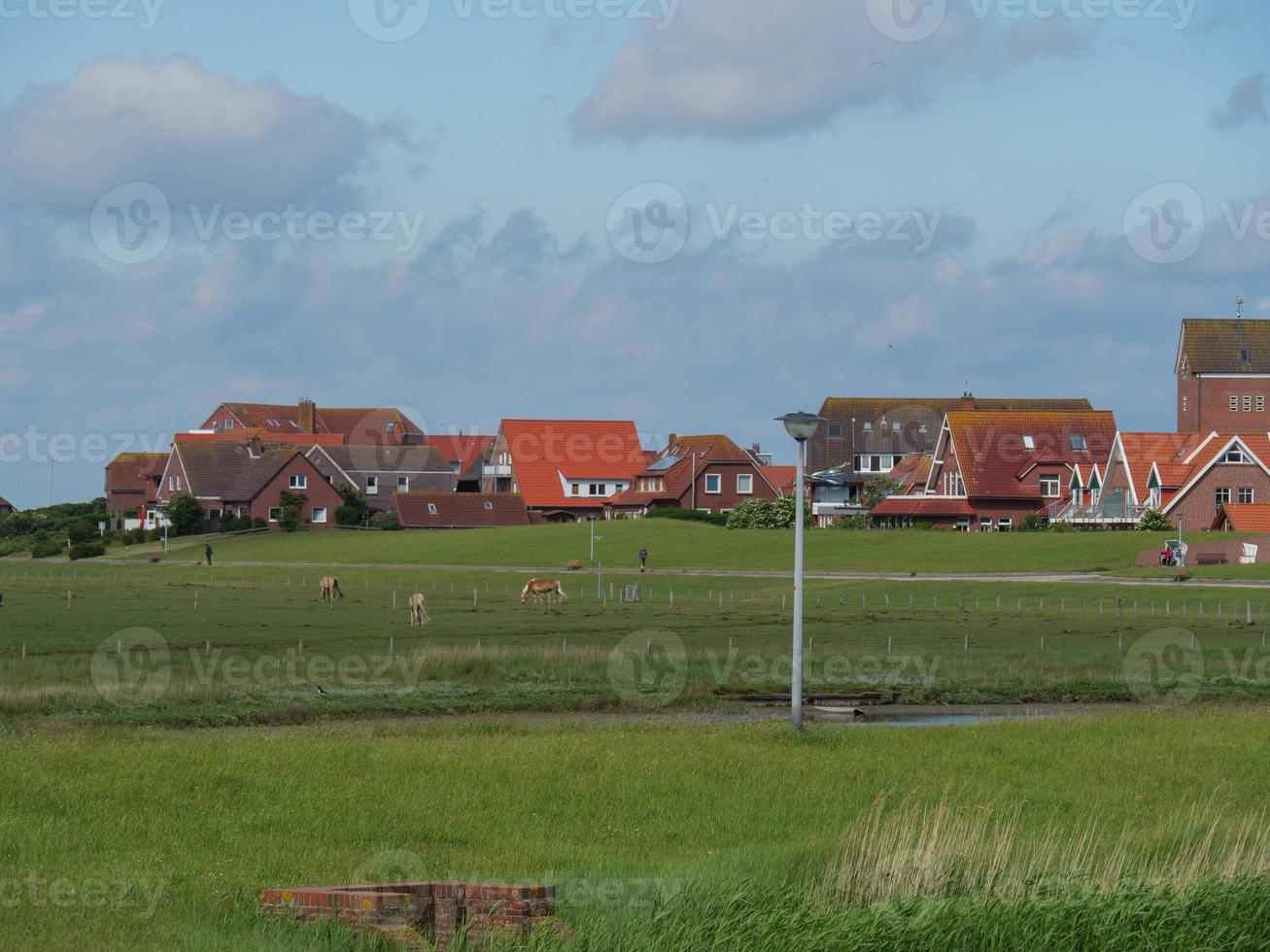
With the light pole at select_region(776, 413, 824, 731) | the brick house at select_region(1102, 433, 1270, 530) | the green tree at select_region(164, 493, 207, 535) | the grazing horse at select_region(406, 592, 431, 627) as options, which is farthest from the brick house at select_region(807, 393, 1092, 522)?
the light pole at select_region(776, 413, 824, 731)

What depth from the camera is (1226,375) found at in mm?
127062

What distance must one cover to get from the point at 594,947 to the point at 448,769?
1017cm

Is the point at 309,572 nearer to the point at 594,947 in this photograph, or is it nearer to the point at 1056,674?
the point at 1056,674

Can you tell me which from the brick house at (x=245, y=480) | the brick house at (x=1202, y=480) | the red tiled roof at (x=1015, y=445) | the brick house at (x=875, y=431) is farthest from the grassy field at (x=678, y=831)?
the brick house at (x=875, y=431)

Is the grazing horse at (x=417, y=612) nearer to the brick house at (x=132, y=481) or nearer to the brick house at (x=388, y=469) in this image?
the brick house at (x=388, y=469)

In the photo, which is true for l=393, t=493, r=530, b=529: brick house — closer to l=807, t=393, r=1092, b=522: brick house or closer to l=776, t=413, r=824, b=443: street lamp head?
l=807, t=393, r=1092, b=522: brick house

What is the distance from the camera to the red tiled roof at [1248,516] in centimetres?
9169

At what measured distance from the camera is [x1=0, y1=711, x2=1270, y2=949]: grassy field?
1389 cm

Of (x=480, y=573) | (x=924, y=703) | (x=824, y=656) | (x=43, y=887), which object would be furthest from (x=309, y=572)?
(x=43, y=887)

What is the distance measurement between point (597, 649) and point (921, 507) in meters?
74.9

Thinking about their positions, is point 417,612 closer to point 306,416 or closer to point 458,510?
point 458,510

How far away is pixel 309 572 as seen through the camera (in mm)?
90625

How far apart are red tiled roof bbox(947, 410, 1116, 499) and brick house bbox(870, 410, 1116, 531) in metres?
0.07

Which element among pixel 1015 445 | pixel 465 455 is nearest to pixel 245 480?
pixel 465 455
